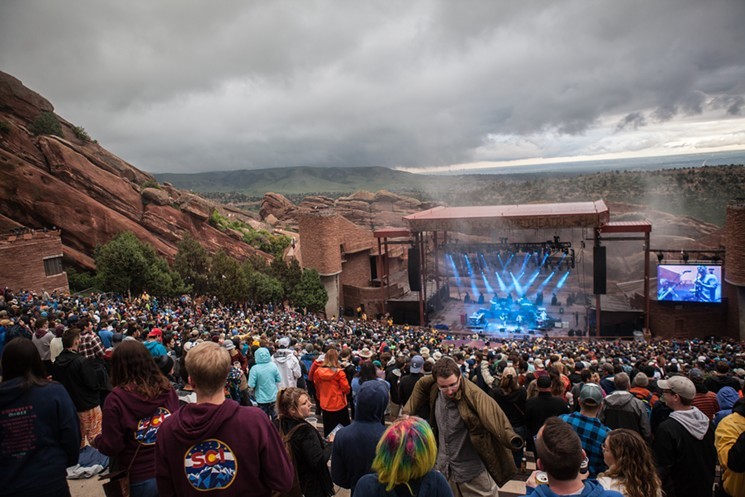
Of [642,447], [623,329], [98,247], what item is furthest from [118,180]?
[642,447]

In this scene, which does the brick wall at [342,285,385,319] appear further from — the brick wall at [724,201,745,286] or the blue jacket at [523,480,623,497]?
the blue jacket at [523,480,623,497]

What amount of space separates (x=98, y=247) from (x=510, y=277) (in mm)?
32017

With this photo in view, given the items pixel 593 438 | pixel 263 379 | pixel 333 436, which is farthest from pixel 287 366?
pixel 593 438

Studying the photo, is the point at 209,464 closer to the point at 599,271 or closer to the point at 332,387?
the point at 332,387

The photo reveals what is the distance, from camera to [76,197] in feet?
114

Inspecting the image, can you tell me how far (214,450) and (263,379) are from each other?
4.17 metres

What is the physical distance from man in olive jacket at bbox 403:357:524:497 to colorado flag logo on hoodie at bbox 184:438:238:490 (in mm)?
1841

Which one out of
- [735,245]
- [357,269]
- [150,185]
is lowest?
[357,269]

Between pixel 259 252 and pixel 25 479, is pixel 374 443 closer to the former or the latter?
pixel 25 479

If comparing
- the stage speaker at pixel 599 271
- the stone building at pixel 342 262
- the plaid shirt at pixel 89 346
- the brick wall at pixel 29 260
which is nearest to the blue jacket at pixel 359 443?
the plaid shirt at pixel 89 346

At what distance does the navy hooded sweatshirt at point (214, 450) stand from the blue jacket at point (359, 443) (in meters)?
0.93

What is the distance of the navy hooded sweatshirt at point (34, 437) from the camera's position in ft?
10.5

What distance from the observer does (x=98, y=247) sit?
31578 millimetres

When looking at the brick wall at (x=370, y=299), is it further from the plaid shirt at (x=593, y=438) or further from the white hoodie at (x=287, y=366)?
the plaid shirt at (x=593, y=438)
